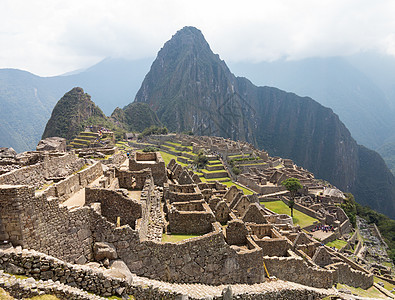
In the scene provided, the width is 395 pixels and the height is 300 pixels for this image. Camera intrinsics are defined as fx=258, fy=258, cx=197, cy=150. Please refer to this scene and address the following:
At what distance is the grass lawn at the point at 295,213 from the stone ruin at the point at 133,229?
21985 millimetres

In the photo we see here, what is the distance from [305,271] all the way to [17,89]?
491ft

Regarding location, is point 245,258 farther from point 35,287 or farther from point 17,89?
point 17,89

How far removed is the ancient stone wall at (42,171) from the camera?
37.1ft

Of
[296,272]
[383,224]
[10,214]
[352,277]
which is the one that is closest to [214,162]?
[383,224]

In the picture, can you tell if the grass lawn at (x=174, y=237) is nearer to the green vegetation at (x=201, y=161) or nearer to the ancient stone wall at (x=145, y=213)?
the ancient stone wall at (x=145, y=213)

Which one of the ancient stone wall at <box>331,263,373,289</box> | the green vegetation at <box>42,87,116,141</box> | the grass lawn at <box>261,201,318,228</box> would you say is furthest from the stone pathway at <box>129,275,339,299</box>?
the green vegetation at <box>42,87,116,141</box>

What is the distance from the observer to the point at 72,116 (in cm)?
11119

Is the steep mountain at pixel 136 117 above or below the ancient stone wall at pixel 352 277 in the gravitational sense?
above

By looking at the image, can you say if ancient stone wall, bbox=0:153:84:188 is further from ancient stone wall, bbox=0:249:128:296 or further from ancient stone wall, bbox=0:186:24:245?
ancient stone wall, bbox=0:249:128:296

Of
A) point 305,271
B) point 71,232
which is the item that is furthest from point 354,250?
point 71,232

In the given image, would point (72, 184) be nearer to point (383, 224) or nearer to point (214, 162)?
point (214, 162)

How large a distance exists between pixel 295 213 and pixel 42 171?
41.6m

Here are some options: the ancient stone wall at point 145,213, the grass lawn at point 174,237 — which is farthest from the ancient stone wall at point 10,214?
the grass lawn at point 174,237

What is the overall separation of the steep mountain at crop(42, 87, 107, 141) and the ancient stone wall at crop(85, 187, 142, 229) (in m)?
99.5
